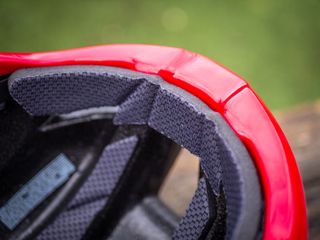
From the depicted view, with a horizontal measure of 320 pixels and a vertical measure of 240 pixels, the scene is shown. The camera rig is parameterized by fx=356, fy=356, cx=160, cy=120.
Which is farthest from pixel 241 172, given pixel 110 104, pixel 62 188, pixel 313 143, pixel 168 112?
pixel 313 143

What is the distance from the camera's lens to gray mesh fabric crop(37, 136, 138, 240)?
917mm

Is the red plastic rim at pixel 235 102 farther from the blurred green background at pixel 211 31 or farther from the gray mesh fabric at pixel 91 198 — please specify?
the blurred green background at pixel 211 31

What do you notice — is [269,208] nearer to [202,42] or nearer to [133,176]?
[133,176]

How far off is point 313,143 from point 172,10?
1.16 meters

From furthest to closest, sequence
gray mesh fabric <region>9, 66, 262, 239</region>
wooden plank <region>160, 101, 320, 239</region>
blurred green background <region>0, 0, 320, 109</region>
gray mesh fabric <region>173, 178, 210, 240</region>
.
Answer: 1. blurred green background <region>0, 0, 320, 109</region>
2. wooden plank <region>160, 101, 320, 239</region>
3. gray mesh fabric <region>173, 178, 210, 240</region>
4. gray mesh fabric <region>9, 66, 262, 239</region>

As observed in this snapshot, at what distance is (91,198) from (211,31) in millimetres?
1407

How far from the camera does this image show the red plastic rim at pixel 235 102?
0.60 metres

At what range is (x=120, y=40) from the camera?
1.97 m

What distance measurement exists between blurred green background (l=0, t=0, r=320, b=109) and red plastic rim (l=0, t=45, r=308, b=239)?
1138 millimetres

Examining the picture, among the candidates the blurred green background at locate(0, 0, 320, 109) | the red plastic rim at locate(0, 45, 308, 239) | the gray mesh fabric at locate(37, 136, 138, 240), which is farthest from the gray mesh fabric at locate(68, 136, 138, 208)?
the blurred green background at locate(0, 0, 320, 109)

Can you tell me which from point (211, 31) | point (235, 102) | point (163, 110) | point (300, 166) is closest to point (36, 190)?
point (163, 110)

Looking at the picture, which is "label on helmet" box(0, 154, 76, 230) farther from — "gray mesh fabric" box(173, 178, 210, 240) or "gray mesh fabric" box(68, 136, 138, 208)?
"gray mesh fabric" box(173, 178, 210, 240)

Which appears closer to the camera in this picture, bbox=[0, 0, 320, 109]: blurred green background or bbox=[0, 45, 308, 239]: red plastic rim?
bbox=[0, 45, 308, 239]: red plastic rim

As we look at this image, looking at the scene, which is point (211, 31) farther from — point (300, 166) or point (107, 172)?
point (107, 172)
